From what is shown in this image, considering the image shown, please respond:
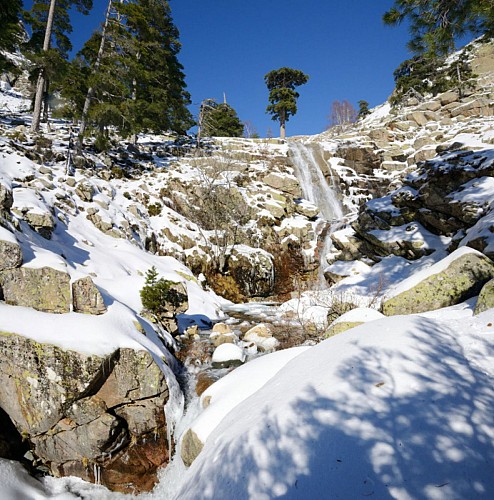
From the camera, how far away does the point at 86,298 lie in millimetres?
5988

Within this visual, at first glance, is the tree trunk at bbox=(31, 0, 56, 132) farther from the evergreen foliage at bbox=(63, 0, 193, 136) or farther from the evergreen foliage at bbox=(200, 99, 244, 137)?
the evergreen foliage at bbox=(200, 99, 244, 137)

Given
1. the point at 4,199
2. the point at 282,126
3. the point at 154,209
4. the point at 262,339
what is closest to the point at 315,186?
the point at 154,209

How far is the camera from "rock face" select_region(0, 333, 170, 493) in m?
4.74

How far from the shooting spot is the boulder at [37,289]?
18.1 feet

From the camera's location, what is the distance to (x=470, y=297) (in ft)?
20.4

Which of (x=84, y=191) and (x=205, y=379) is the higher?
(x=84, y=191)

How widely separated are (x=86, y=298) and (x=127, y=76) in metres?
18.3

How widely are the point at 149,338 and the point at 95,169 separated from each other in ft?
54.6

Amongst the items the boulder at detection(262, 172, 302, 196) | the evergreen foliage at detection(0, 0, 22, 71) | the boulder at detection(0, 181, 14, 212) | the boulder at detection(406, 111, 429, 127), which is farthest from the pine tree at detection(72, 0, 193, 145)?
the boulder at detection(406, 111, 429, 127)

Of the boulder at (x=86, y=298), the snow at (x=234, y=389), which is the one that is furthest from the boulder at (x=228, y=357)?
the boulder at (x=86, y=298)

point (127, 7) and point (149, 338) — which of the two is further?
point (127, 7)

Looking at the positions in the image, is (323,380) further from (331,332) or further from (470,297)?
(470,297)

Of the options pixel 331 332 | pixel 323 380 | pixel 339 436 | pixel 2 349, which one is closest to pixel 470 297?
pixel 331 332

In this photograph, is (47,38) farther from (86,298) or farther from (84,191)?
(86,298)
